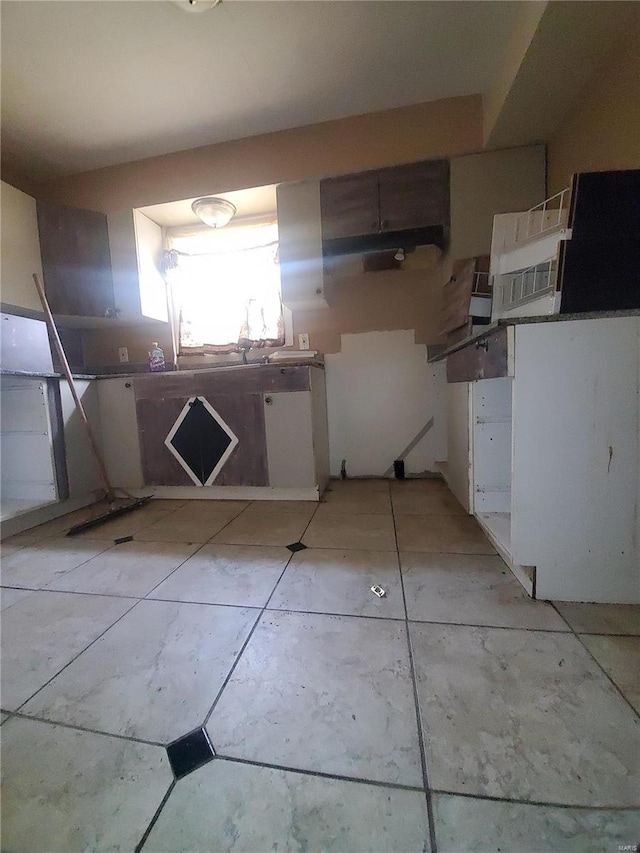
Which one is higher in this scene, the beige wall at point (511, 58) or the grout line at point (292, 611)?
the beige wall at point (511, 58)

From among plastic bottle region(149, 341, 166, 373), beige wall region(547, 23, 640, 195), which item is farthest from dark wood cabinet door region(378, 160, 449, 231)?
plastic bottle region(149, 341, 166, 373)

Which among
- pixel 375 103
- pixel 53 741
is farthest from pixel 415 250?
pixel 53 741

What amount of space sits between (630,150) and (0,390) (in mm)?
3389

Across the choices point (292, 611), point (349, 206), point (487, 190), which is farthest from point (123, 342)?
point (487, 190)

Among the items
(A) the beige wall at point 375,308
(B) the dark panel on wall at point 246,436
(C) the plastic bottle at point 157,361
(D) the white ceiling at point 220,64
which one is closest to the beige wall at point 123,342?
(C) the plastic bottle at point 157,361

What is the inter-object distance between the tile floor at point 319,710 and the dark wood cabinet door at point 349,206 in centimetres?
201

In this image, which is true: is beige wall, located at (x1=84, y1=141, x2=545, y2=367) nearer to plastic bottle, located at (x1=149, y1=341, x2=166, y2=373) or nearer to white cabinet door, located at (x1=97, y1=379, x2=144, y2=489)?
plastic bottle, located at (x1=149, y1=341, x2=166, y2=373)

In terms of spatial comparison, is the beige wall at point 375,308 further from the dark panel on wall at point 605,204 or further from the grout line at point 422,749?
the grout line at point 422,749

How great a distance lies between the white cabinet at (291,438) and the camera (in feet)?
6.94

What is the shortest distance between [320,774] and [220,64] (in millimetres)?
2860

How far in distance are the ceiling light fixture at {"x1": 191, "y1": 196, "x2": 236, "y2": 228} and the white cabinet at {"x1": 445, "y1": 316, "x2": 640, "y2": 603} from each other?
2.37 meters

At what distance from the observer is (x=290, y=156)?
2.25 m

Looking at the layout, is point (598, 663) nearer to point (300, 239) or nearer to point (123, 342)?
point (300, 239)

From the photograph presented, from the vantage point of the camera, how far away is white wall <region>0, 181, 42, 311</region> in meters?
2.21
